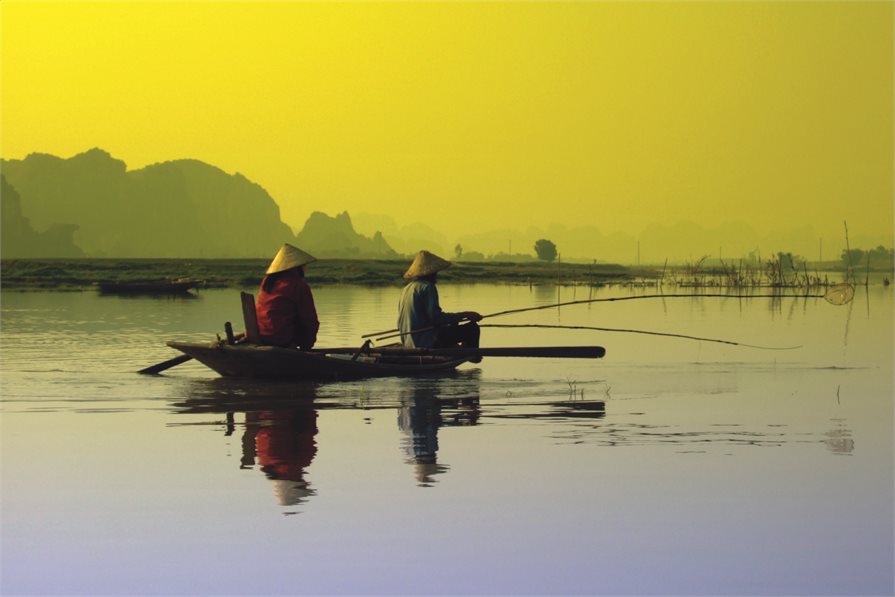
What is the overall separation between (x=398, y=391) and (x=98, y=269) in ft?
205

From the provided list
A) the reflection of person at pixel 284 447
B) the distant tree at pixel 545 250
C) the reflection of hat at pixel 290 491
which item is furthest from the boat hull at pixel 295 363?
the distant tree at pixel 545 250

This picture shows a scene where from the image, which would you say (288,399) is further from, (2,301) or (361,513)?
(2,301)

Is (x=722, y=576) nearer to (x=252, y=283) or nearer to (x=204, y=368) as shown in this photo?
(x=204, y=368)

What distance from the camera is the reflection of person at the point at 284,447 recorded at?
8977 millimetres

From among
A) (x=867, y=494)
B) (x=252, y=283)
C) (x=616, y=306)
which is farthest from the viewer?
(x=252, y=283)

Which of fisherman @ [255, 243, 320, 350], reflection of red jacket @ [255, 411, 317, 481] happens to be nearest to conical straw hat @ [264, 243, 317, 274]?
fisherman @ [255, 243, 320, 350]

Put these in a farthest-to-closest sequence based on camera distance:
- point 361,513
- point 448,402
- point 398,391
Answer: point 398,391, point 448,402, point 361,513

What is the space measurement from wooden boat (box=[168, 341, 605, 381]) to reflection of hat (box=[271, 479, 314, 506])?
5.40 meters

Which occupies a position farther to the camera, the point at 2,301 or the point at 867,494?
the point at 2,301

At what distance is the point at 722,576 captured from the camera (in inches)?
280

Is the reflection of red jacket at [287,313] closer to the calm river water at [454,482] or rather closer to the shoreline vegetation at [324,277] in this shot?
the calm river water at [454,482]

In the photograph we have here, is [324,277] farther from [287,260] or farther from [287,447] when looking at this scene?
[287,447]

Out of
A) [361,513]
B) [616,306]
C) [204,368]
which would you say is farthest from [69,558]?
[616,306]

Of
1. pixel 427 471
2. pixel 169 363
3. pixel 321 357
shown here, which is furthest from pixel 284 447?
pixel 169 363
